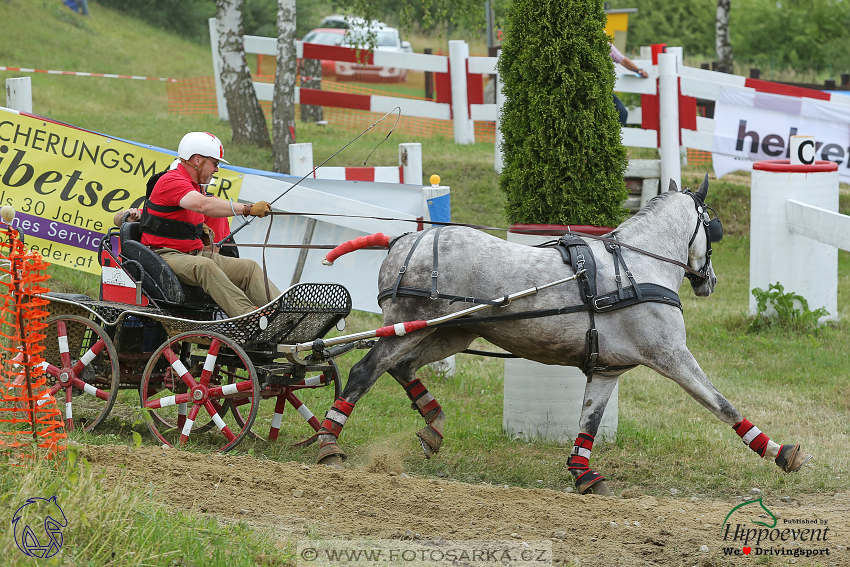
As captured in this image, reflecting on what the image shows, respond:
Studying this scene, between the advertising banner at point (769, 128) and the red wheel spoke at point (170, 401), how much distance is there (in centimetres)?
919

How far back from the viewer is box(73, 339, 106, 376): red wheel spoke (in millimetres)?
6156

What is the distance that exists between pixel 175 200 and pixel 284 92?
23.2 feet

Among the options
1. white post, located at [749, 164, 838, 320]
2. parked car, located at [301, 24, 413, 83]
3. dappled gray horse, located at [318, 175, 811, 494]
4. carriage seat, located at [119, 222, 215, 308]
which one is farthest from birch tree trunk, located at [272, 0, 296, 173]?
parked car, located at [301, 24, 413, 83]

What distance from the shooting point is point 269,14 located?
31.8 metres

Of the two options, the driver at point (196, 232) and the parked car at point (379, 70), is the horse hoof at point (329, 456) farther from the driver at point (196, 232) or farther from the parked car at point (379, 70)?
the parked car at point (379, 70)

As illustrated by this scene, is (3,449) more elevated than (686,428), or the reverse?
(3,449)

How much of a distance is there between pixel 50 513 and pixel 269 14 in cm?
3014

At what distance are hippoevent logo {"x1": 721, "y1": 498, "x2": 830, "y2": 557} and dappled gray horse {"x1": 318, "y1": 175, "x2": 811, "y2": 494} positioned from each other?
2.06 feet

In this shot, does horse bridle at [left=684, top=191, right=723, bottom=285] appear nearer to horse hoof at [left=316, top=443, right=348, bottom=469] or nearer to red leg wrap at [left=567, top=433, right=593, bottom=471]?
red leg wrap at [left=567, top=433, right=593, bottom=471]

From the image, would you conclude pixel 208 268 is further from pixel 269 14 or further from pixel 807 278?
pixel 269 14

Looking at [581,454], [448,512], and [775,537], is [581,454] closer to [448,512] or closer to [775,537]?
[448,512]

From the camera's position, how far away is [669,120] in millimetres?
11867

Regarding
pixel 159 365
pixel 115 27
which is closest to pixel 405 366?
pixel 159 365

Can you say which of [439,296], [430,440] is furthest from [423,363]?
[439,296]
